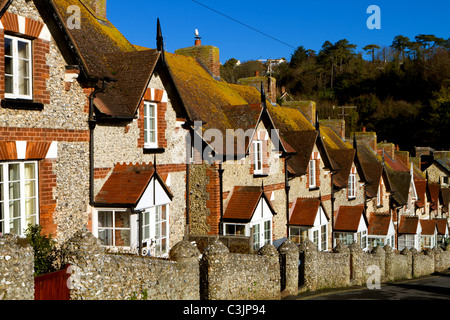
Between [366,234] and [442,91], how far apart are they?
1960 inches

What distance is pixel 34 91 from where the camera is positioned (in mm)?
9883

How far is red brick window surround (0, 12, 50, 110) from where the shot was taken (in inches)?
365

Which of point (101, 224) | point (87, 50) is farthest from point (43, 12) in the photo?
point (101, 224)

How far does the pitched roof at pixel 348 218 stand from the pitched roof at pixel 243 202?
930cm

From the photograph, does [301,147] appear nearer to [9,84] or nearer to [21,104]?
[21,104]

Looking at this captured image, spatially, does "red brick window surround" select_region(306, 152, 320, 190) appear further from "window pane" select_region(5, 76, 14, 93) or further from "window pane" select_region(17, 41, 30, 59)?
"window pane" select_region(5, 76, 14, 93)

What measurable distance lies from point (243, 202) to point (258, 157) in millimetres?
2662

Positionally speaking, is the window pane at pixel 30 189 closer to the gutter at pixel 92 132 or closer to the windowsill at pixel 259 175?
the gutter at pixel 92 132

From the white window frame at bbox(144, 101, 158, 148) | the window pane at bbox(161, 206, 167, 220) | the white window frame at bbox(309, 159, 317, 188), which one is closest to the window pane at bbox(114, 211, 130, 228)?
the window pane at bbox(161, 206, 167, 220)

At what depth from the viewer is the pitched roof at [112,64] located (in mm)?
11945

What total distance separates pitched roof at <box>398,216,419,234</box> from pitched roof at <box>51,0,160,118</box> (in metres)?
26.1

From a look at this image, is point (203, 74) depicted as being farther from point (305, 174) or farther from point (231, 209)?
point (231, 209)

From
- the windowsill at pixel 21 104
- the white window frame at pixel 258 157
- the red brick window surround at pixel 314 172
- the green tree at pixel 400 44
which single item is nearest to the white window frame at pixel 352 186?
the red brick window surround at pixel 314 172
